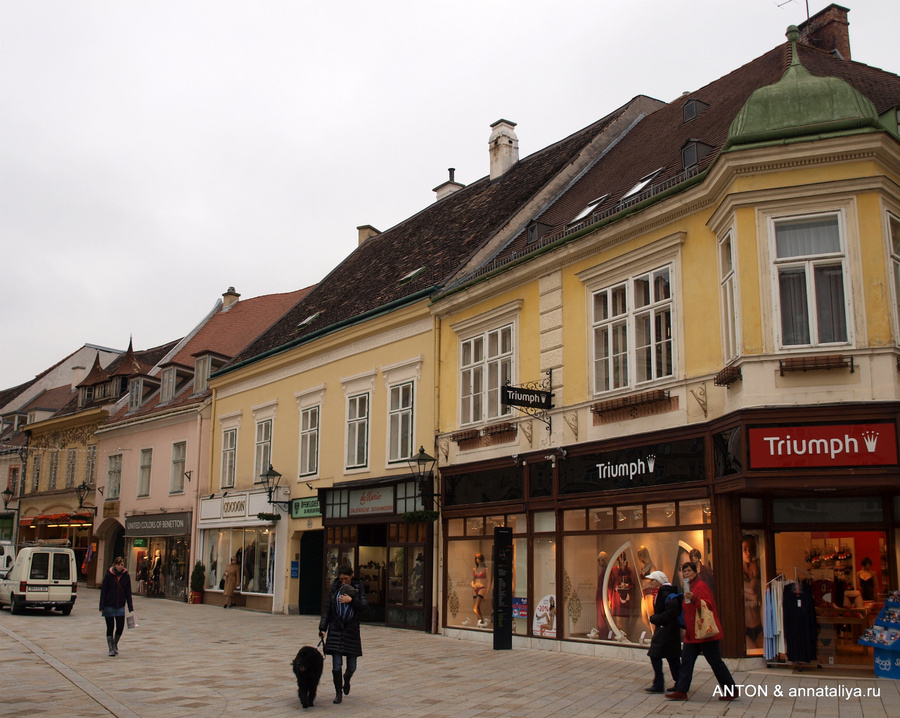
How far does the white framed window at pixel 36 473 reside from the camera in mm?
40375

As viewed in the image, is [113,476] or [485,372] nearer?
[485,372]

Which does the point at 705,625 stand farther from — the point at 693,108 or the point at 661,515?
the point at 693,108

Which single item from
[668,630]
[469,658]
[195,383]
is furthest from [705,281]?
[195,383]

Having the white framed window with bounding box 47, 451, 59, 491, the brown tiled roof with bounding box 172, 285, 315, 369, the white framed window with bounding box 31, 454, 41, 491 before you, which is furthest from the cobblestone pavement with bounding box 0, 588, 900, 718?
the white framed window with bounding box 31, 454, 41, 491

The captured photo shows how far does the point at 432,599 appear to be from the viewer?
1858 centimetres

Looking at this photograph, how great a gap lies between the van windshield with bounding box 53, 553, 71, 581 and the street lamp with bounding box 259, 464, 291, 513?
5.25 meters

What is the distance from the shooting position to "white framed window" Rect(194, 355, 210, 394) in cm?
3069

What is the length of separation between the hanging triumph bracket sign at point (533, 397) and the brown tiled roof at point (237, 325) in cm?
1803

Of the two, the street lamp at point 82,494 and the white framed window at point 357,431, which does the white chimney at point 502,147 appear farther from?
the street lamp at point 82,494

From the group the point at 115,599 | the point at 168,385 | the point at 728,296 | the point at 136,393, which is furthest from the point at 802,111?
the point at 136,393

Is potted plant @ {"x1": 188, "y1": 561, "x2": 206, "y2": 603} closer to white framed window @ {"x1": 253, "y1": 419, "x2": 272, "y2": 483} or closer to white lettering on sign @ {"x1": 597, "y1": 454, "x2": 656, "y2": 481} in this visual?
white framed window @ {"x1": 253, "y1": 419, "x2": 272, "y2": 483}

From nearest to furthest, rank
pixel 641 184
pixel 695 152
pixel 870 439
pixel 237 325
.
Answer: pixel 870 439, pixel 695 152, pixel 641 184, pixel 237 325

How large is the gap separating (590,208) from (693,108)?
3286 mm

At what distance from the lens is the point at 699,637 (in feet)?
32.8
